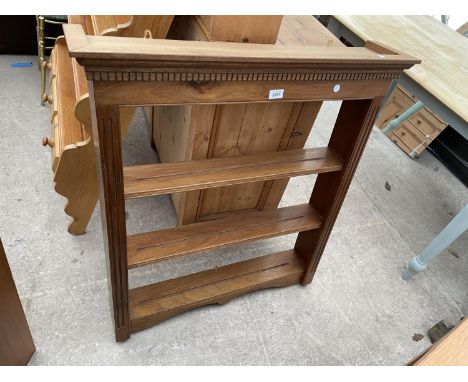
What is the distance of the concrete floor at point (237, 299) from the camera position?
149 cm

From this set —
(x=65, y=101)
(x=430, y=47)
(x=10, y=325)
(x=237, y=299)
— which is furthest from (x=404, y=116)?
(x=10, y=325)

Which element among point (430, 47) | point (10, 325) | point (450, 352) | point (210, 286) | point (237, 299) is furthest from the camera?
point (430, 47)

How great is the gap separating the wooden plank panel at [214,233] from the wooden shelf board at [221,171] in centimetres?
28

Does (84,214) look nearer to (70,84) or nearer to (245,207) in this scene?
(70,84)

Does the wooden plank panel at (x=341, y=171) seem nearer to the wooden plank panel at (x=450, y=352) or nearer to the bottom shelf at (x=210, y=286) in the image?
the bottom shelf at (x=210, y=286)

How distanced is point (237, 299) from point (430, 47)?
1780mm

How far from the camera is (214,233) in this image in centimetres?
137

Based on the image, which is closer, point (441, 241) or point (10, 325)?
point (10, 325)

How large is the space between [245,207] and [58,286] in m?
0.93

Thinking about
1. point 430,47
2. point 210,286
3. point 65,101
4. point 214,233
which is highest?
point 430,47

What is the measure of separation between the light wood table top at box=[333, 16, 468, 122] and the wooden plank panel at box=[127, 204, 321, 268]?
828 mm

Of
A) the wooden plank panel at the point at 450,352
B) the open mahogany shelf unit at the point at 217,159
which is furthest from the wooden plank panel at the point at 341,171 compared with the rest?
Result: the wooden plank panel at the point at 450,352

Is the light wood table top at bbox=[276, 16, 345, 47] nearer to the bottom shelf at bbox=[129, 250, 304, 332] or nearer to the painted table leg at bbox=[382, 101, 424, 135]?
the bottom shelf at bbox=[129, 250, 304, 332]

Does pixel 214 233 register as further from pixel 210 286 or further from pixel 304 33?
pixel 304 33
